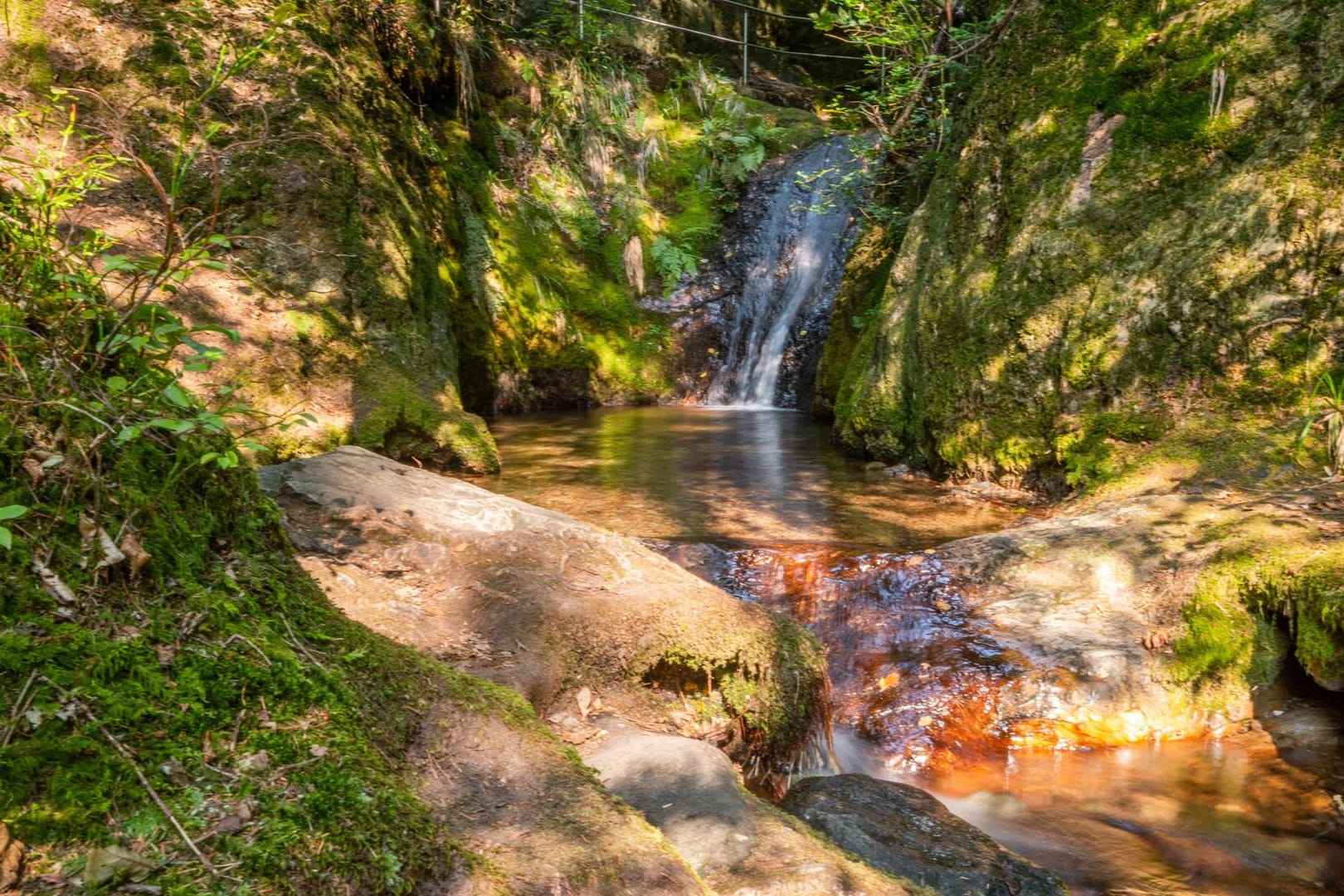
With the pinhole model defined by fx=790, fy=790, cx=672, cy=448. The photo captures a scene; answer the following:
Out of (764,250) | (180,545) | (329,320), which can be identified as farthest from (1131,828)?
(764,250)

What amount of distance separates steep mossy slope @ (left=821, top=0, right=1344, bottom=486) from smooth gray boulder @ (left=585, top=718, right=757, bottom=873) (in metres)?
4.49

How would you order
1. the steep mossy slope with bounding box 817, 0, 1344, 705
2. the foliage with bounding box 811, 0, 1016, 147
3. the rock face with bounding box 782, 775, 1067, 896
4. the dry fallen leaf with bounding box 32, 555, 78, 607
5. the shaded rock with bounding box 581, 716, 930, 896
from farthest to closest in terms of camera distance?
the foliage with bounding box 811, 0, 1016, 147, the steep mossy slope with bounding box 817, 0, 1344, 705, the rock face with bounding box 782, 775, 1067, 896, the shaded rock with bounding box 581, 716, 930, 896, the dry fallen leaf with bounding box 32, 555, 78, 607

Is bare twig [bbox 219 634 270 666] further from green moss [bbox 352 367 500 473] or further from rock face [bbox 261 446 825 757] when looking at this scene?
green moss [bbox 352 367 500 473]

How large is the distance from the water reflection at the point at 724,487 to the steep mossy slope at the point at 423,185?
45.3 inches

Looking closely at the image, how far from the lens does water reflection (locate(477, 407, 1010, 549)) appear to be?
6.19 meters

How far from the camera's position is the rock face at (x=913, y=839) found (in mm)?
2723

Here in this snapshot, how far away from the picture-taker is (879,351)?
344 inches

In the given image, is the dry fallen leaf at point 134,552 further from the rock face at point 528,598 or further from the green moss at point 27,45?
the green moss at point 27,45

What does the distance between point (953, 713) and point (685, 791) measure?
2.51 m

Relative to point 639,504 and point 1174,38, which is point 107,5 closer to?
point 639,504

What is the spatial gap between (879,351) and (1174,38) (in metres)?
3.71

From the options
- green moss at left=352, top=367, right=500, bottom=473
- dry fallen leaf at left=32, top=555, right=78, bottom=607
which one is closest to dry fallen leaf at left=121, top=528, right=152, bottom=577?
dry fallen leaf at left=32, top=555, right=78, bottom=607

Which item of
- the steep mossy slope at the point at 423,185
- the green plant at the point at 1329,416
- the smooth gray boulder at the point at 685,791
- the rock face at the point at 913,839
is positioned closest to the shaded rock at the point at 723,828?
the smooth gray boulder at the point at 685,791

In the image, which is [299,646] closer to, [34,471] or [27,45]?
[34,471]
